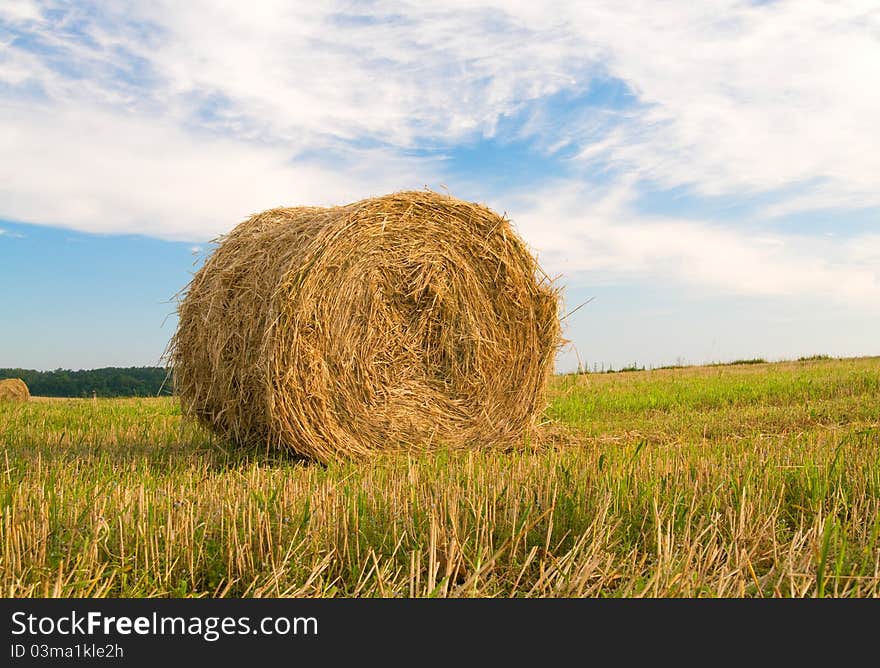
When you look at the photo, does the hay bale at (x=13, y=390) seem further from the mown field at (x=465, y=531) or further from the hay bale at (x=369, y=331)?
the mown field at (x=465, y=531)

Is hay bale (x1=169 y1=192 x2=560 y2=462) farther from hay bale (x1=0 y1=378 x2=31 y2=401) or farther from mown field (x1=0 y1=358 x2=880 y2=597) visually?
hay bale (x1=0 y1=378 x2=31 y2=401)

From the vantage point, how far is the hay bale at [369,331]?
Result: 6.36 meters

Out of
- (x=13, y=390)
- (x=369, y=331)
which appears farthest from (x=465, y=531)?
(x=13, y=390)

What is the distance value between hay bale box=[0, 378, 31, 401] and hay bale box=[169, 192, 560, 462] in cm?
1018

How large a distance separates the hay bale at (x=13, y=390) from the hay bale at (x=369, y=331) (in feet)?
33.4

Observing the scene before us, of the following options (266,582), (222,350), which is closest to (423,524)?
(266,582)

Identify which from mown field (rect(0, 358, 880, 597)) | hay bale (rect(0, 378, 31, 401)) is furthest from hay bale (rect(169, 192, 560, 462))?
hay bale (rect(0, 378, 31, 401))

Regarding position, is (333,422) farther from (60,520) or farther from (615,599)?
(615,599)

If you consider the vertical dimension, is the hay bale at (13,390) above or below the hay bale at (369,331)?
below

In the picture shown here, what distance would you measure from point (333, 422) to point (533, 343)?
2.25m

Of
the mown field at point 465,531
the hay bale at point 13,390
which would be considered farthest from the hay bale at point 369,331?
the hay bale at point 13,390

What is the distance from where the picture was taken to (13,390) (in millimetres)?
16062

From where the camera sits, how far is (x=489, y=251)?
24.4 feet

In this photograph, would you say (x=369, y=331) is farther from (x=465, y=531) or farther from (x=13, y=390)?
(x=13, y=390)
